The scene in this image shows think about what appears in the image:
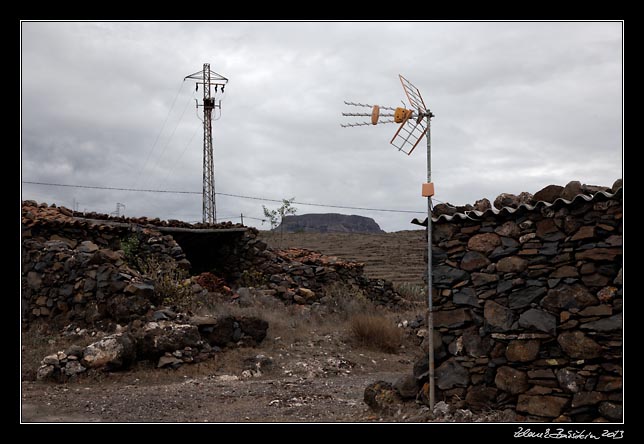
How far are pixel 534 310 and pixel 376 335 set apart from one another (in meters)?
6.12

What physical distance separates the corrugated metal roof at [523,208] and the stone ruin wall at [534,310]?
20 millimetres

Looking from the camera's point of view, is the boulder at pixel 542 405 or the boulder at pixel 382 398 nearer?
the boulder at pixel 542 405

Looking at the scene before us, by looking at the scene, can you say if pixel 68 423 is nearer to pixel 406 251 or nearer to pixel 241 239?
pixel 241 239

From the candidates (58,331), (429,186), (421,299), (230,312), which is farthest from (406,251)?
(429,186)

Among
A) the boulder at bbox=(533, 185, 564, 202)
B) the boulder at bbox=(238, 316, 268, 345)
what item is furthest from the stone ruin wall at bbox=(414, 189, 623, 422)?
the boulder at bbox=(238, 316, 268, 345)

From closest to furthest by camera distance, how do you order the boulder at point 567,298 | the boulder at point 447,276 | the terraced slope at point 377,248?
the boulder at point 567,298
the boulder at point 447,276
the terraced slope at point 377,248

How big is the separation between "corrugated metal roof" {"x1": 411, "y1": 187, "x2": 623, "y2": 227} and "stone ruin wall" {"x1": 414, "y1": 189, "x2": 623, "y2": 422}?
2 centimetres

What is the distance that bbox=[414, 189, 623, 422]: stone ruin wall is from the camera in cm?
562

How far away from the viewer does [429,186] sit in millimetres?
6508

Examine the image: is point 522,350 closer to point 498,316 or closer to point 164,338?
point 498,316

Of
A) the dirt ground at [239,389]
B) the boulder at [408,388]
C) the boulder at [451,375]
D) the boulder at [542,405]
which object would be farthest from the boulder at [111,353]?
the boulder at [542,405]

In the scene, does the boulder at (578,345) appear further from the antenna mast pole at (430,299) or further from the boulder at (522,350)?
the antenna mast pole at (430,299)

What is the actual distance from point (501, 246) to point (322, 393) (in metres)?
3.64

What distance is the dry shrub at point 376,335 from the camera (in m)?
11.8
